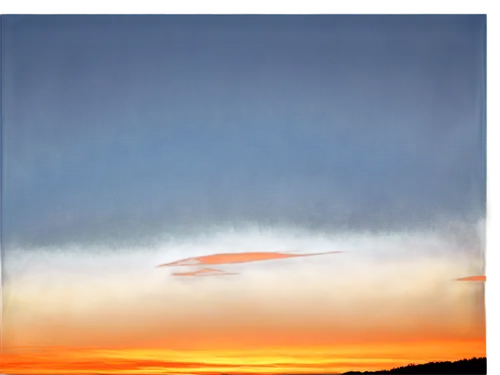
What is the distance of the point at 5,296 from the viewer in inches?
447

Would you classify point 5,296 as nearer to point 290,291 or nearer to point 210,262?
point 210,262

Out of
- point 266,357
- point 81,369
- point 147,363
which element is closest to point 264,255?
point 266,357

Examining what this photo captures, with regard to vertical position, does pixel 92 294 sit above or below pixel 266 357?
above

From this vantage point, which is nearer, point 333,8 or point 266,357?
point 333,8

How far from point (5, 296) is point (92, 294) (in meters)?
1.22

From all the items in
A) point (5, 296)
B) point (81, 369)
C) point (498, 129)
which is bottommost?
point (81, 369)
